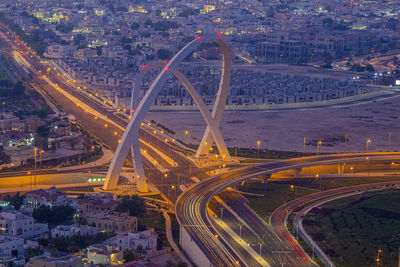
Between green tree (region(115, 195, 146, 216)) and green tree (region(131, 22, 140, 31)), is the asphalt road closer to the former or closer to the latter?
green tree (region(115, 195, 146, 216))

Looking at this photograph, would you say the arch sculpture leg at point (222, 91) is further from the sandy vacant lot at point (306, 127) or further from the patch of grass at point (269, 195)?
the sandy vacant lot at point (306, 127)

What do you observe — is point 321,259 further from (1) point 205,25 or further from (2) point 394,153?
(1) point 205,25

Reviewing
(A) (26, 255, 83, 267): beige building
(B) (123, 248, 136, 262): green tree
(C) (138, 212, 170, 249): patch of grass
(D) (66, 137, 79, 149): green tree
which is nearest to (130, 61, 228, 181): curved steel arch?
(C) (138, 212, 170, 249): patch of grass

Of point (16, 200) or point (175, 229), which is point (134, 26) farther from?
point (175, 229)

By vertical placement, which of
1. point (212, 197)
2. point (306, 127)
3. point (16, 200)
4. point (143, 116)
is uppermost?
point (143, 116)

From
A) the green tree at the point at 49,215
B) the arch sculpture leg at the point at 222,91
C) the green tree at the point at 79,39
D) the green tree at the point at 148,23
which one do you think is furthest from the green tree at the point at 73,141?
the green tree at the point at 148,23

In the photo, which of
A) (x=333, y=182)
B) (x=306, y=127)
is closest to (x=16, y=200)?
(x=333, y=182)

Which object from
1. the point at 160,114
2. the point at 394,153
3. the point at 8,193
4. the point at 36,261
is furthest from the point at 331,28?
the point at 36,261
